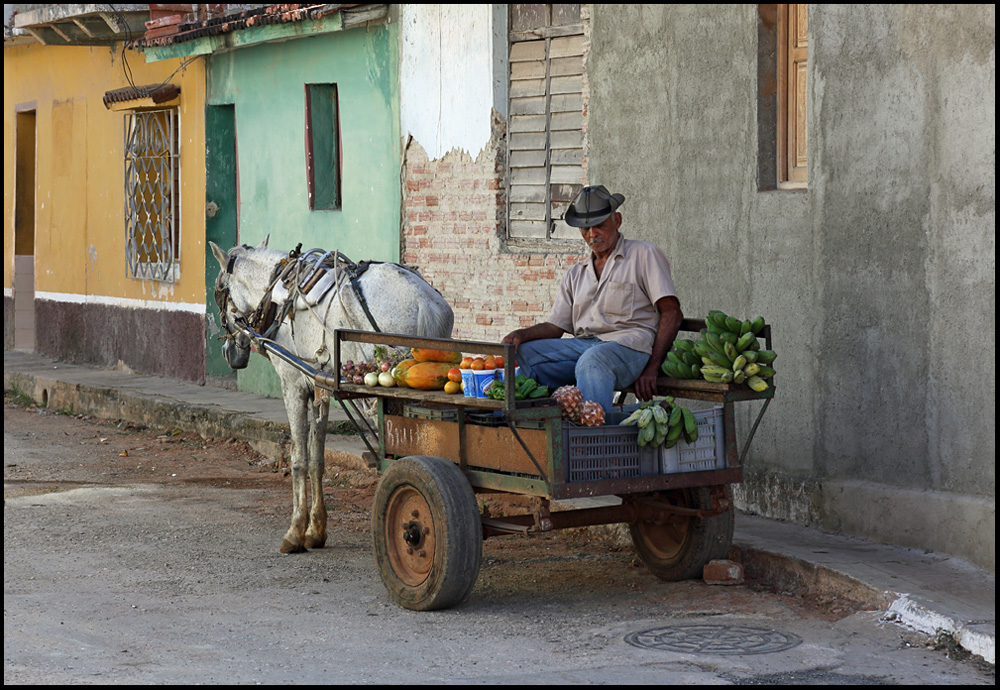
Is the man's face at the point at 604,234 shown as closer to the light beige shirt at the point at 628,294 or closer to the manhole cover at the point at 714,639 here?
the light beige shirt at the point at 628,294

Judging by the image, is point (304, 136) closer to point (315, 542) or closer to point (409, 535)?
point (315, 542)

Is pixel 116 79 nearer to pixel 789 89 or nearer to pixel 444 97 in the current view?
pixel 444 97

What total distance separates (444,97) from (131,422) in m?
5.13

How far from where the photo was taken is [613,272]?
675 centimetres

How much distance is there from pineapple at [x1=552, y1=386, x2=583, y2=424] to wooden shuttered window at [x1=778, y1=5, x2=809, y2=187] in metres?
2.80

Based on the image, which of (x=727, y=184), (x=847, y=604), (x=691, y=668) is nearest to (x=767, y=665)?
(x=691, y=668)

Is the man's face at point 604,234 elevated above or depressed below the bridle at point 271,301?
above

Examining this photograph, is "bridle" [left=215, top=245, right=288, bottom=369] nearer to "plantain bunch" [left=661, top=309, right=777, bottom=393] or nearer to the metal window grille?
"plantain bunch" [left=661, top=309, right=777, bottom=393]

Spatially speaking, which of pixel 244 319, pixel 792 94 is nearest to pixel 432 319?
pixel 244 319

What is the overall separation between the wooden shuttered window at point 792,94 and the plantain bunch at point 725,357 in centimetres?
195

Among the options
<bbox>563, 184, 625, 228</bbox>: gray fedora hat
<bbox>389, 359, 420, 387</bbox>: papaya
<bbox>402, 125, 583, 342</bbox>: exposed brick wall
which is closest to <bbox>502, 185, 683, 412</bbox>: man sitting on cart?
<bbox>563, 184, 625, 228</bbox>: gray fedora hat

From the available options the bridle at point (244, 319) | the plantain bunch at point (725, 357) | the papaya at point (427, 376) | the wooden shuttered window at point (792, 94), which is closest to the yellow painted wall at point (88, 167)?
the bridle at point (244, 319)

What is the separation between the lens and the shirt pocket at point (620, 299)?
6.66 meters

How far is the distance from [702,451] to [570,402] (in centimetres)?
78
